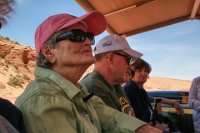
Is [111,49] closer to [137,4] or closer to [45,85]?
[45,85]

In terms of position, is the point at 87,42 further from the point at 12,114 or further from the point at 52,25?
the point at 12,114

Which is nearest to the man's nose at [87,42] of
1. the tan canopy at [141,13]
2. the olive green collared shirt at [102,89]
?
the olive green collared shirt at [102,89]

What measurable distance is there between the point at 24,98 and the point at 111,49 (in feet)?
4.74

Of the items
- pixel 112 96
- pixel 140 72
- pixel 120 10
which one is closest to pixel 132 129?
pixel 112 96

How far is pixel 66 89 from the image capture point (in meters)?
1.83

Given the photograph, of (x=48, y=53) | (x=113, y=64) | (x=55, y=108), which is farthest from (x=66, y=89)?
(x=113, y=64)

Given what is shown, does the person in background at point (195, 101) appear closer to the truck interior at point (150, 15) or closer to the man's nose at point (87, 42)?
the truck interior at point (150, 15)

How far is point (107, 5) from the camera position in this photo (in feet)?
15.3

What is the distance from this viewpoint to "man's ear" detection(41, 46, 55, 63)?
205cm

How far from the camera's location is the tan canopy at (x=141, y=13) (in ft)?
15.7

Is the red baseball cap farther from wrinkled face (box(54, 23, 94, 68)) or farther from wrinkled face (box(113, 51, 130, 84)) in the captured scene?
wrinkled face (box(113, 51, 130, 84))

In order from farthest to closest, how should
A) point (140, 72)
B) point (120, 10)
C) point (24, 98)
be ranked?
point (120, 10), point (140, 72), point (24, 98)

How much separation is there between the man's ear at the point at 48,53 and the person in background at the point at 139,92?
174 cm

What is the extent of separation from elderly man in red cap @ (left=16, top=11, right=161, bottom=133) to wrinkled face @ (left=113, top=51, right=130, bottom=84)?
2.04 ft
